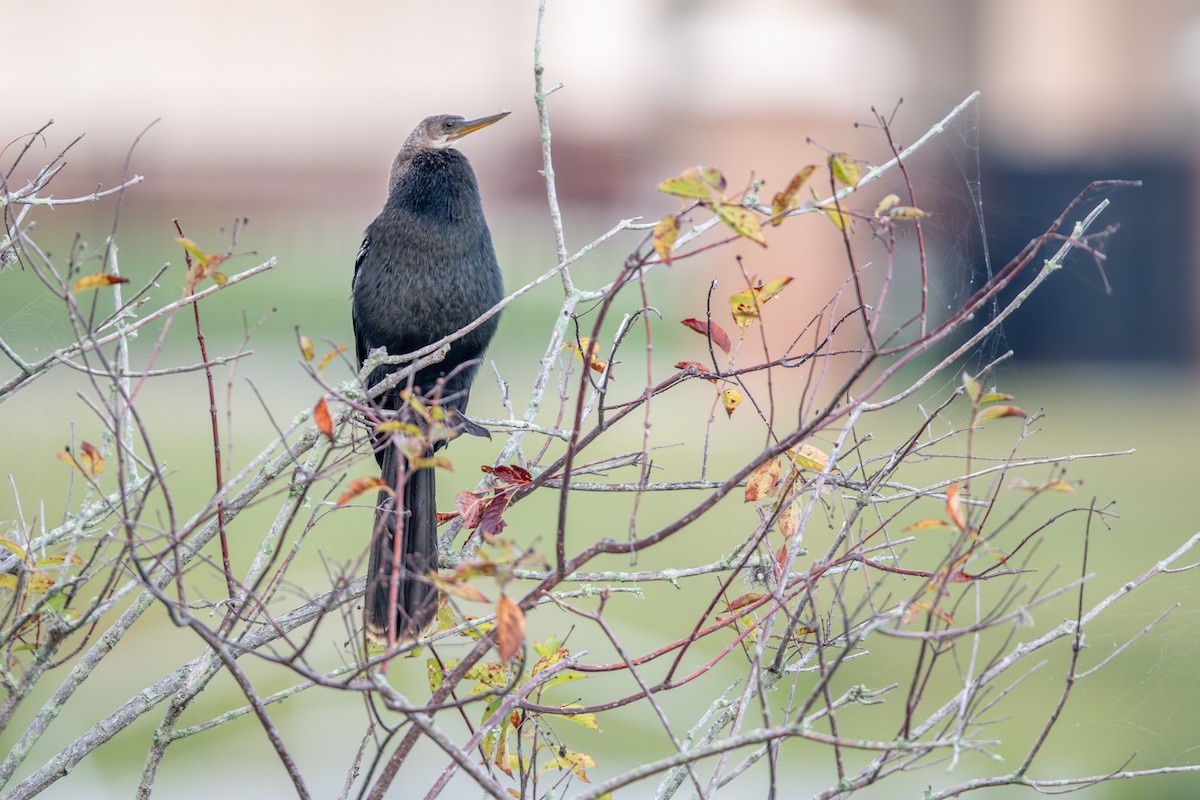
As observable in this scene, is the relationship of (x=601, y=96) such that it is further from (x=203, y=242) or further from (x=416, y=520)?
(x=416, y=520)

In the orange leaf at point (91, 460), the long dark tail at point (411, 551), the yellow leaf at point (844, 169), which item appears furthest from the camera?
the long dark tail at point (411, 551)

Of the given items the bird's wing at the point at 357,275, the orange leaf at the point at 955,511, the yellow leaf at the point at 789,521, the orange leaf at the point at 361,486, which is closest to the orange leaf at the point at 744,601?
the yellow leaf at the point at 789,521

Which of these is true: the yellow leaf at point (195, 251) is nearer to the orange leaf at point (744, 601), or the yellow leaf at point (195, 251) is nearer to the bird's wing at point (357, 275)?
the orange leaf at point (744, 601)

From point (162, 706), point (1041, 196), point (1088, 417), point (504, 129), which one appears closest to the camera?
point (162, 706)

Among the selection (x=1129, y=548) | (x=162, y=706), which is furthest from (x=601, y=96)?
(x=162, y=706)

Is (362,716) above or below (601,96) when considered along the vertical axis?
below

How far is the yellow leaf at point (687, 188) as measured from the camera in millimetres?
1240

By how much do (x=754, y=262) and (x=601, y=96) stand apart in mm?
5073

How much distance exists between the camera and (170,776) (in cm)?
410

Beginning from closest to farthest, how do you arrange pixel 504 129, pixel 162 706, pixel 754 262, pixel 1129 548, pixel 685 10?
pixel 162 706 → pixel 1129 548 → pixel 754 262 → pixel 504 129 → pixel 685 10

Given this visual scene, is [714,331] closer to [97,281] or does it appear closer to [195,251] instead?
[195,251]

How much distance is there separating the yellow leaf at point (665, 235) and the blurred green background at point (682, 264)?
296cm

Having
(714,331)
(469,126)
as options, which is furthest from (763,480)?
(469,126)

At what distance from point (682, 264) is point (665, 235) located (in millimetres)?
8018
